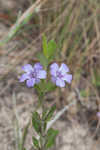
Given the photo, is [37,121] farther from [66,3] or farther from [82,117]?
[66,3]

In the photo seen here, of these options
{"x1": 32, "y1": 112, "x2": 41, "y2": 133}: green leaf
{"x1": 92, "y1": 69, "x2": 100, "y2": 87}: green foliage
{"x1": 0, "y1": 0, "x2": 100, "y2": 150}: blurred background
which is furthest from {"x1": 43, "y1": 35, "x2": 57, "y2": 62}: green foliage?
{"x1": 92, "y1": 69, "x2": 100, "y2": 87}: green foliage

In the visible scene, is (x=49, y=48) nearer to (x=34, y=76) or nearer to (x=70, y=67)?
(x=34, y=76)

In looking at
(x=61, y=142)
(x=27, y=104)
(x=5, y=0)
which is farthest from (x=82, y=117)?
(x=5, y=0)

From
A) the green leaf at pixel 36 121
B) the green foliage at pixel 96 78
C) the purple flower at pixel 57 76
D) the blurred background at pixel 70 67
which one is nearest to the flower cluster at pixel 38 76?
the purple flower at pixel 57 76

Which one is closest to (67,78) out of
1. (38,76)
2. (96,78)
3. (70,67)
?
(38,76)

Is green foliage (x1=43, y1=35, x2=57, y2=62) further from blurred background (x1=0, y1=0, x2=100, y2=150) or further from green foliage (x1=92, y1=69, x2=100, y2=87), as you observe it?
green foliage (x1=92, y1=69, x2=100, y2=87)

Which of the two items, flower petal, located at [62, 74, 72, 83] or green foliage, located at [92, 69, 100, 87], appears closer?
flower petal, located at [62, 74, 72, 83]

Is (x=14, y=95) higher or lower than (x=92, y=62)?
lower

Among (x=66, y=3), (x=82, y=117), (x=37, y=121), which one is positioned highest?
(x=66, y=3)
